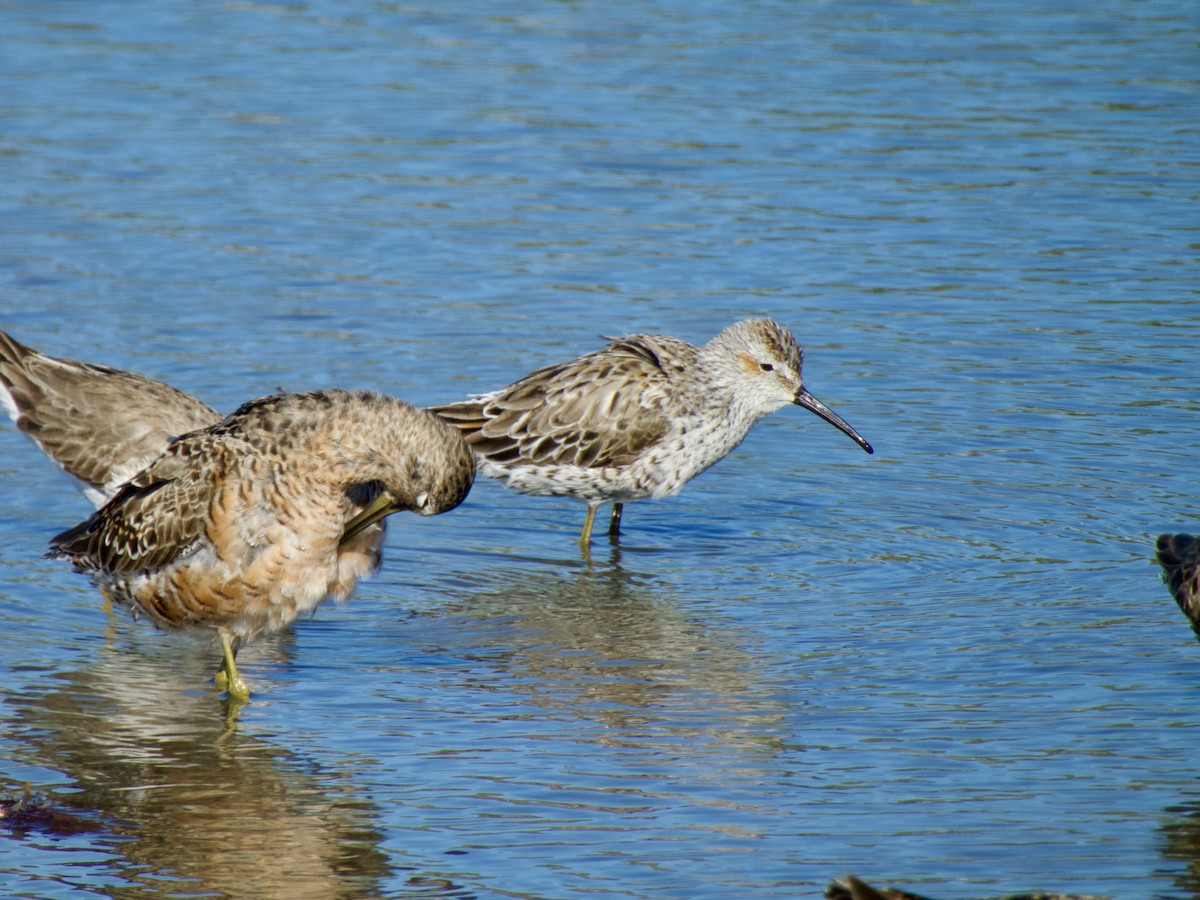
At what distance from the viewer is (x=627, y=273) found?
46.7ft

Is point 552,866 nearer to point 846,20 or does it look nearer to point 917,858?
point 917,858

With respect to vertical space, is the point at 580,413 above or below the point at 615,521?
above

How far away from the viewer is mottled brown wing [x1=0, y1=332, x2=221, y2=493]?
378 inches

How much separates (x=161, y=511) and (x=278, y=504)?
64cm

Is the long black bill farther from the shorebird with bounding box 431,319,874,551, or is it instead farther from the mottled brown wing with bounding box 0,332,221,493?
the mottled brown wing with bounding box 0,332,221,493

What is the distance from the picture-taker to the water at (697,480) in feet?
22.2

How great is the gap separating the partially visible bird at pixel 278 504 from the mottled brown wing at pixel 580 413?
106 inches

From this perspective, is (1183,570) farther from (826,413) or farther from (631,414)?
(631,414)

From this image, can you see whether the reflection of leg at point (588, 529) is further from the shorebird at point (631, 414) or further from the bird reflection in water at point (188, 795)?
the bird reflection in water at point (188, 795)

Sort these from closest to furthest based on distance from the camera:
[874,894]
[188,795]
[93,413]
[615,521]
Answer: [874,894], [188,795], [93,413], [615,521]

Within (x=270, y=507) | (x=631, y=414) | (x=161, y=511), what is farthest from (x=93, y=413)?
(x=631, y=414)

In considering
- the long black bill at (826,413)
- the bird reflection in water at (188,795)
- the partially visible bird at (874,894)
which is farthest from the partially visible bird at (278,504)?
the long black bill at (826,413)

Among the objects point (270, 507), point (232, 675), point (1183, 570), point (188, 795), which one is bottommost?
point (188, 795)

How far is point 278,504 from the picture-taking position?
752 centimetres
